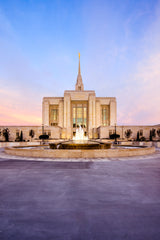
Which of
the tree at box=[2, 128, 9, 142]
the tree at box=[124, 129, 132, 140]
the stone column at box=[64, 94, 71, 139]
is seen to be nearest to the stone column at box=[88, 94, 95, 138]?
the stone column at box=[64, 94, 71, 139]

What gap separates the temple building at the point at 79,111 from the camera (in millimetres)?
63375

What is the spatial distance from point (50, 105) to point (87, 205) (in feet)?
224

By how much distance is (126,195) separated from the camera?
4102mm

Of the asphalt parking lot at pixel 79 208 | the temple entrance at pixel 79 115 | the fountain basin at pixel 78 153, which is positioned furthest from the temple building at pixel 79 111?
the asphalt parking lot at pixel 79 208

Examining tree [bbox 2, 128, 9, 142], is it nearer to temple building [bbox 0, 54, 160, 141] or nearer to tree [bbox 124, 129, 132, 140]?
temple building [bbox 0, 54, 160, 141]

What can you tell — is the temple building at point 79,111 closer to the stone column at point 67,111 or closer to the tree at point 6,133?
the stone column at point 67,111

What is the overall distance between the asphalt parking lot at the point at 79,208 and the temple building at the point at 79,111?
57203 mm

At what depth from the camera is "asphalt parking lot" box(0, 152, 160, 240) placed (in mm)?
2549

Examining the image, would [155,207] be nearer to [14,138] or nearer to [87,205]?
[87,205]

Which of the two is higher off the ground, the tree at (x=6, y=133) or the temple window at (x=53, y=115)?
the temple window at (x=53, y=115)

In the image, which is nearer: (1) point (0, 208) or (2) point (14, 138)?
(1) point (0, 208)

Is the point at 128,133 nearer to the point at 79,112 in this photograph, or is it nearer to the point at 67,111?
the point at 79,112

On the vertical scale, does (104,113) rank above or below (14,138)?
above

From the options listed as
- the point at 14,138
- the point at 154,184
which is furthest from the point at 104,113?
the point at 154,184
